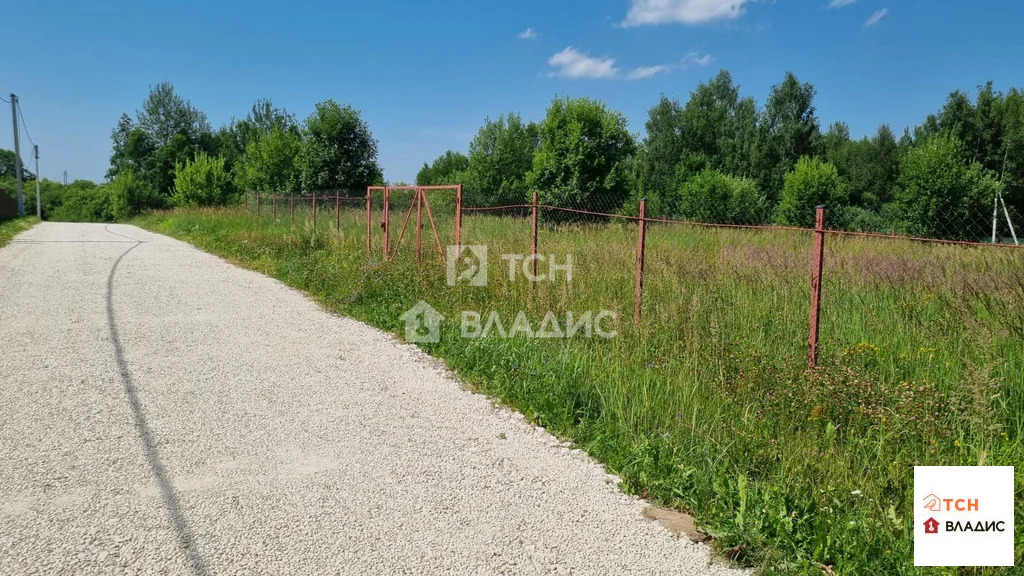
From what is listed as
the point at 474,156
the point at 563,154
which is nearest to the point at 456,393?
the point at 563,154

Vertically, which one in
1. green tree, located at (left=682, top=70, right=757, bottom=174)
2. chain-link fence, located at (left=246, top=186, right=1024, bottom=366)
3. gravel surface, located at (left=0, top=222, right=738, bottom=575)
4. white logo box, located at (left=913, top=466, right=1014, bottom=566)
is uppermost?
green tree, located at (left=682, top=70, right=757, bottom=174)

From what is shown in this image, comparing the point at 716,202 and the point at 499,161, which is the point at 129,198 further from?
the point at 716,202

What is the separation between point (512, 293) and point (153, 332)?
429 cm

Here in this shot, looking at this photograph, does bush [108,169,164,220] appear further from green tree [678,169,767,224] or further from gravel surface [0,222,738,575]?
gravel surface [0,222,738,575]

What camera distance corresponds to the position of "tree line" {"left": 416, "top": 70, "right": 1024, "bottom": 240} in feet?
83.5

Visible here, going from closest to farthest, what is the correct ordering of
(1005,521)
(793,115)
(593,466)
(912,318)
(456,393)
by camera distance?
(1005,521), (593,466), (456,393), (912,318), (793,115)

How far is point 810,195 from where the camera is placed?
33.2 metres

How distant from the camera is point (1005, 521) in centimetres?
294

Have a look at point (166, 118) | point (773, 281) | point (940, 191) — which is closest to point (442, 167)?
point (166, 118)

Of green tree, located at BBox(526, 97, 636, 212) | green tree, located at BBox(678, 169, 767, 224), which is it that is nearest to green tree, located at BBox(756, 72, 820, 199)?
green tree, located at BBox(678, 169, 767, 224)

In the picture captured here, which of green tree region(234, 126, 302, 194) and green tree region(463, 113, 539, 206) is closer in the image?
green tree region(234, 126, 302, 194)

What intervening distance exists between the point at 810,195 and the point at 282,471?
113 feet

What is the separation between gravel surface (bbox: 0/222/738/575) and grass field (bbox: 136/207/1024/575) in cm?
35

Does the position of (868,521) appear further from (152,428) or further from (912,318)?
(152,428)
